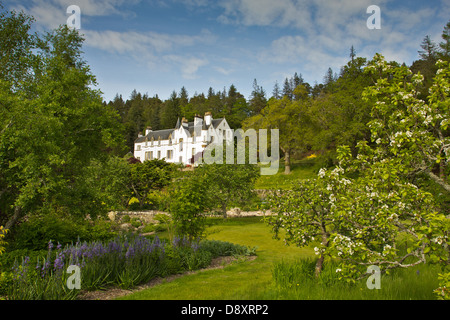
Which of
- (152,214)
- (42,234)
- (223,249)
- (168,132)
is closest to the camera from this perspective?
(42,234)

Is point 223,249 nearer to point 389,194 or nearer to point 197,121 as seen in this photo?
point 389,194

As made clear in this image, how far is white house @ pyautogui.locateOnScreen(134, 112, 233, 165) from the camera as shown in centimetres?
5716

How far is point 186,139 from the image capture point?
59.5 metres

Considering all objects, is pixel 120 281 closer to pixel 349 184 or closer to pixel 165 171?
pixel 349 184

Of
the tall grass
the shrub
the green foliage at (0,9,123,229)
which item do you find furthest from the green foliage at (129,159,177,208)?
the tall grass

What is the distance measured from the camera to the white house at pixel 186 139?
57.2 meters

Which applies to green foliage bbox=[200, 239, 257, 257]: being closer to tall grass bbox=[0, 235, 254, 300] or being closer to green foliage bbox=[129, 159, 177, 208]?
tall grass bbox=[0, 235, 254, 300]

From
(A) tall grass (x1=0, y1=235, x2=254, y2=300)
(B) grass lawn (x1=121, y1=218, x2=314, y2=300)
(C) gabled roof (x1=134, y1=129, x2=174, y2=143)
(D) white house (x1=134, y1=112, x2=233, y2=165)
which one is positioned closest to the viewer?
(A) tall grass (x1=0, y1=235, x2=254, y2=300)

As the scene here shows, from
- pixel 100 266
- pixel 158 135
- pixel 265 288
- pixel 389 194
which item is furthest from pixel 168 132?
pixel 389 194

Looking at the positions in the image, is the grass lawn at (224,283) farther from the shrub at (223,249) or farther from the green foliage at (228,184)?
the green foliage at (228,184)

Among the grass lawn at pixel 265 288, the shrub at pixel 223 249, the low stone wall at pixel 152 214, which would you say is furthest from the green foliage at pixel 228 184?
the grass lawn at pixel 265 288
